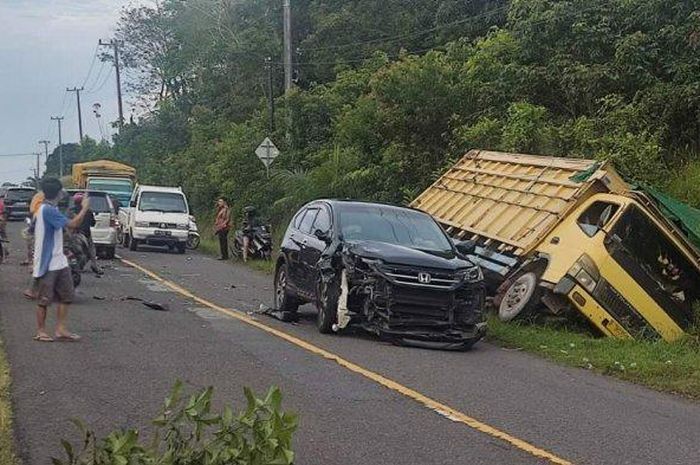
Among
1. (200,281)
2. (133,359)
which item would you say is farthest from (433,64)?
(133,359)

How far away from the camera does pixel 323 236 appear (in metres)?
13.1

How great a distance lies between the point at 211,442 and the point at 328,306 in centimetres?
783

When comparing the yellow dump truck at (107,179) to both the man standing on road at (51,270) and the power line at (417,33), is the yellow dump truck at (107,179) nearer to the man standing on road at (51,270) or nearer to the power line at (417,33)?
the power line at (417,33)

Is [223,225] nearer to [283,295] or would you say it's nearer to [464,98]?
[464,98]

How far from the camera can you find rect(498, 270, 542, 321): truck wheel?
527 inches

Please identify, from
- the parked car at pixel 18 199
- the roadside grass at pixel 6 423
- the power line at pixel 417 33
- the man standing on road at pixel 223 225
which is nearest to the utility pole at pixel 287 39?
the man standing on road at pixel 223 225

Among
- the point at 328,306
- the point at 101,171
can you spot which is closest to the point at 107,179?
the point at 101,171

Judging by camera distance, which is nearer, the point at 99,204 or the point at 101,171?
the point at 99,204

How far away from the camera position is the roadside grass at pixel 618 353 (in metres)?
10.4

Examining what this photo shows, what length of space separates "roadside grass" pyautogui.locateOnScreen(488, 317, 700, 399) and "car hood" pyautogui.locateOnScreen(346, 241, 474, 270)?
53.7 inches

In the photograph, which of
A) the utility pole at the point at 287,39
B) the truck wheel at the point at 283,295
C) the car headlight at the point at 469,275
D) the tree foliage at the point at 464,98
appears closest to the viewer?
the car headlight at the point at 469,275

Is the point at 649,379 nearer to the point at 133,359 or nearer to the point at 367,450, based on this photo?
the point at 367,450

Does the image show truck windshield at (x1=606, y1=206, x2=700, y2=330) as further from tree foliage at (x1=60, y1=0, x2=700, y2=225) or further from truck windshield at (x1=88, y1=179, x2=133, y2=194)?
truck windshield at (x1=88, y1=179, x2=133, y2=194)

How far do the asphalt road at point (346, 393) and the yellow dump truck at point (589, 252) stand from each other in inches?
58.0
